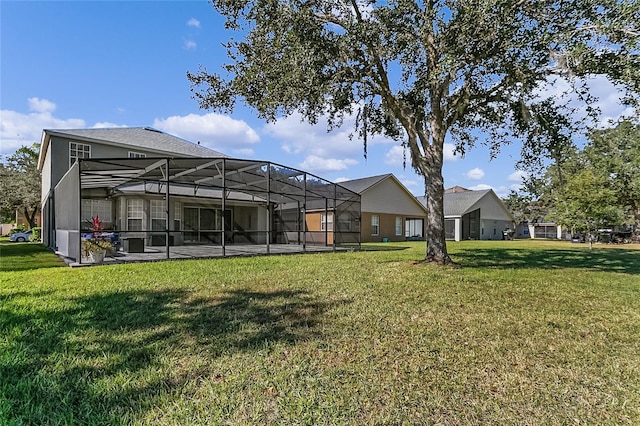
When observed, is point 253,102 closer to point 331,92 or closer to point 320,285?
point 331,92

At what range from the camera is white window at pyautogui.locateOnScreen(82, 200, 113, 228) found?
52.2ft

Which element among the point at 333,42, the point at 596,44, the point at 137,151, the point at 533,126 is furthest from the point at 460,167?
the point at 137,151

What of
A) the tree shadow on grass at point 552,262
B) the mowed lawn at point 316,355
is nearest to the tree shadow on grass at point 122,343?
the mowed lawn at point 316,355

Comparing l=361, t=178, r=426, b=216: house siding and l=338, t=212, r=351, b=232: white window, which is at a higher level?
l=361, t=178, r=426, b=216: house siding

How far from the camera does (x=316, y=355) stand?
310cm

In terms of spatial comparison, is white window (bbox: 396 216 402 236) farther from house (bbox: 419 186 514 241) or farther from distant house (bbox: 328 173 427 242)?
house (bbox: 419 186 514 241)

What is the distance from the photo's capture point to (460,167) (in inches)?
482

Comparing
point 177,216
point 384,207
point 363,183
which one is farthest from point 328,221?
point 177,216

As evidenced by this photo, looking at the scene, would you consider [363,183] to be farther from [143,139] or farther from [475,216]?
[143,139]

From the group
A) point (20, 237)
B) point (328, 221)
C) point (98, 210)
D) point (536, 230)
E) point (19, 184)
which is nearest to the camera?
point (98, 210)

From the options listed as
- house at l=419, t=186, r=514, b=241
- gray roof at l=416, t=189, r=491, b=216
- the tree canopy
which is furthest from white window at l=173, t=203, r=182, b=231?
gray roof at l=416, t=189, r=491, b=216

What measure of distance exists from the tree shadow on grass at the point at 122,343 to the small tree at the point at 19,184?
2999 cm

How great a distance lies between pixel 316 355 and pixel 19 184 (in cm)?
3481

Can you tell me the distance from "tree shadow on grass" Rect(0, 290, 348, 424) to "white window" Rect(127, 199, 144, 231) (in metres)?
11.2
